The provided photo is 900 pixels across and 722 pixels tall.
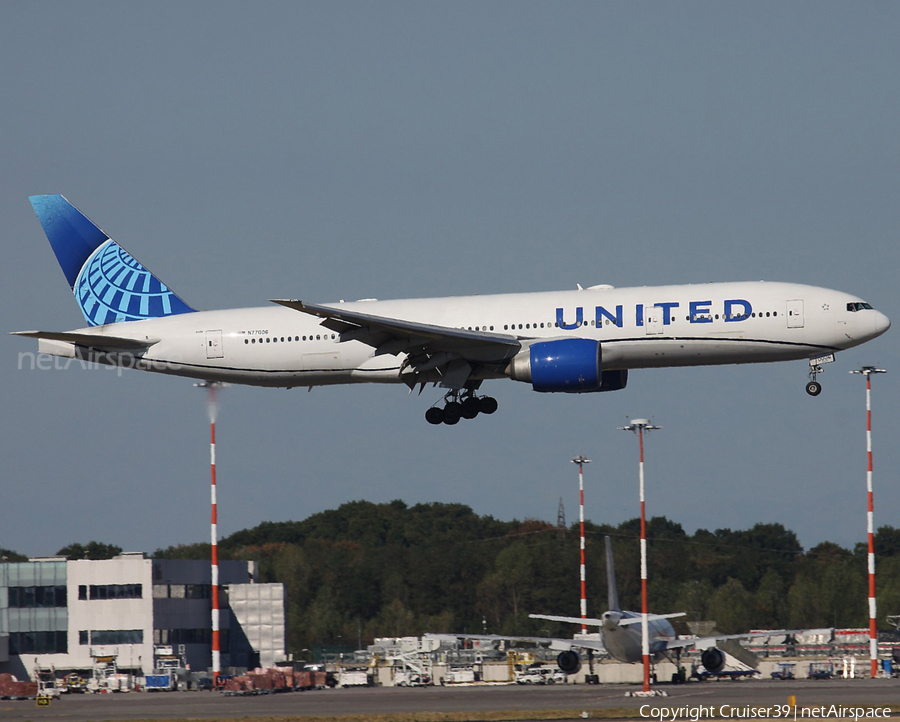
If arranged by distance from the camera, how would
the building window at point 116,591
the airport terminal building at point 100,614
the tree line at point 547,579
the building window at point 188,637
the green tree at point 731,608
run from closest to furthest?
1. the airport terminal building at point 100,614
2. the building window at point 188,637
3. the building window at point 116,591
4. the green tree at point 731,608
5. the tree line at point 547,579

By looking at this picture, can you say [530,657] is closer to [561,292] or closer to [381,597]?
[561,292]

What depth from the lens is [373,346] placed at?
44.6 meters

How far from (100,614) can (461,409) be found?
46016 mm

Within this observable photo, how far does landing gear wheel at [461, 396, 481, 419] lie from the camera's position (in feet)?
154

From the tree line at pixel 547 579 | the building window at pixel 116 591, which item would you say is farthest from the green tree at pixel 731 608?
the building window at pixel 116 591

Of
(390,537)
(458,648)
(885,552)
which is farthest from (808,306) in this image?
(390,537)

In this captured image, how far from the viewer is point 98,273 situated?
5247 cm

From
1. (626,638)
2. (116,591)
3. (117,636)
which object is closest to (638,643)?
(626,638)

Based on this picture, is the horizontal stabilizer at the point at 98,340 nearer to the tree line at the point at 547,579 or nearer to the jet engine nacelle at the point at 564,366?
the jet engine nacelle at the point at 564,366

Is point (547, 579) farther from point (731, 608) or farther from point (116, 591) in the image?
point (116, 591)

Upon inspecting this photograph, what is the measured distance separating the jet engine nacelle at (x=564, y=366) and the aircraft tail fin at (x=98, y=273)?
47.7 feet

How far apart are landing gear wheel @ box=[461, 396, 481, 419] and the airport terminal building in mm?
41415

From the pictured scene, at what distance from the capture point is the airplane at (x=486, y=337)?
42.5m

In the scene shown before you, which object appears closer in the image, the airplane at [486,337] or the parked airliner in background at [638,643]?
the airplane at [486,337]
